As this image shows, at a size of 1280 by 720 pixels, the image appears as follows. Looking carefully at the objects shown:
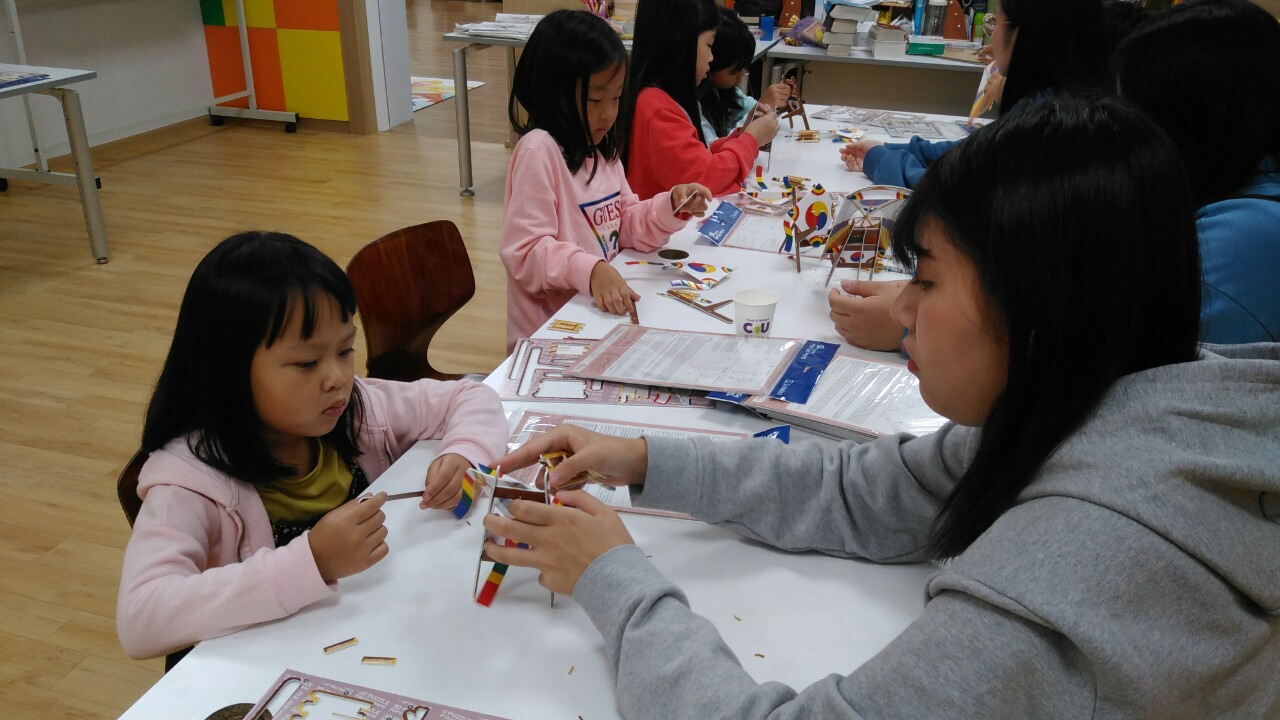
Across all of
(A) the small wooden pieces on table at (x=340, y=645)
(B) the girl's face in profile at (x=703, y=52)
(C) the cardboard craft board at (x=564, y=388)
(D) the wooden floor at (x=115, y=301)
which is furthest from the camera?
(B) the girl's face in profile at (x=703, y=52)

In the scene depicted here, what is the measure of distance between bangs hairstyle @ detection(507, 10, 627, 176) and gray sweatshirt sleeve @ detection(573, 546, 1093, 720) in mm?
1354

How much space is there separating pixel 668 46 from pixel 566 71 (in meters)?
0.74

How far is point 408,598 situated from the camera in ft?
3.11

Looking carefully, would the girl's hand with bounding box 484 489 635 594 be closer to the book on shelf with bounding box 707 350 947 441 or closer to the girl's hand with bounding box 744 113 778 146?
the book on shelf with bounding box 707 350 947 441

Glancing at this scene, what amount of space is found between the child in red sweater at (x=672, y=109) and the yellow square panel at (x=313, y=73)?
3675 millimetres

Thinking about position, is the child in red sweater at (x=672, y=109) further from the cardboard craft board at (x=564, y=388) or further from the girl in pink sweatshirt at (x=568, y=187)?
the cardboard craft board at (x=564, y=388)

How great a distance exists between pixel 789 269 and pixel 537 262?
1.79 ft

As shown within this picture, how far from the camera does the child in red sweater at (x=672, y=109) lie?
2496mm

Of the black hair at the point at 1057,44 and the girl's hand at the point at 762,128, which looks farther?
the girl's hand at the point at 762,128

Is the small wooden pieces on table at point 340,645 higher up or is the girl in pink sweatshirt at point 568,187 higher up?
the girl in pink sweatshirt at point 568,187

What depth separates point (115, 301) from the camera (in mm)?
3393

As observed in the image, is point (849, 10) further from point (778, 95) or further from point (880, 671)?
point (880, 671)

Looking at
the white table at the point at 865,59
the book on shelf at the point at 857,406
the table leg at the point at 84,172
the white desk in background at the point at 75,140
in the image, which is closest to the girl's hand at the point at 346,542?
the book on shelf at the point at 857,406

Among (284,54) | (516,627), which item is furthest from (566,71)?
(284,54)
